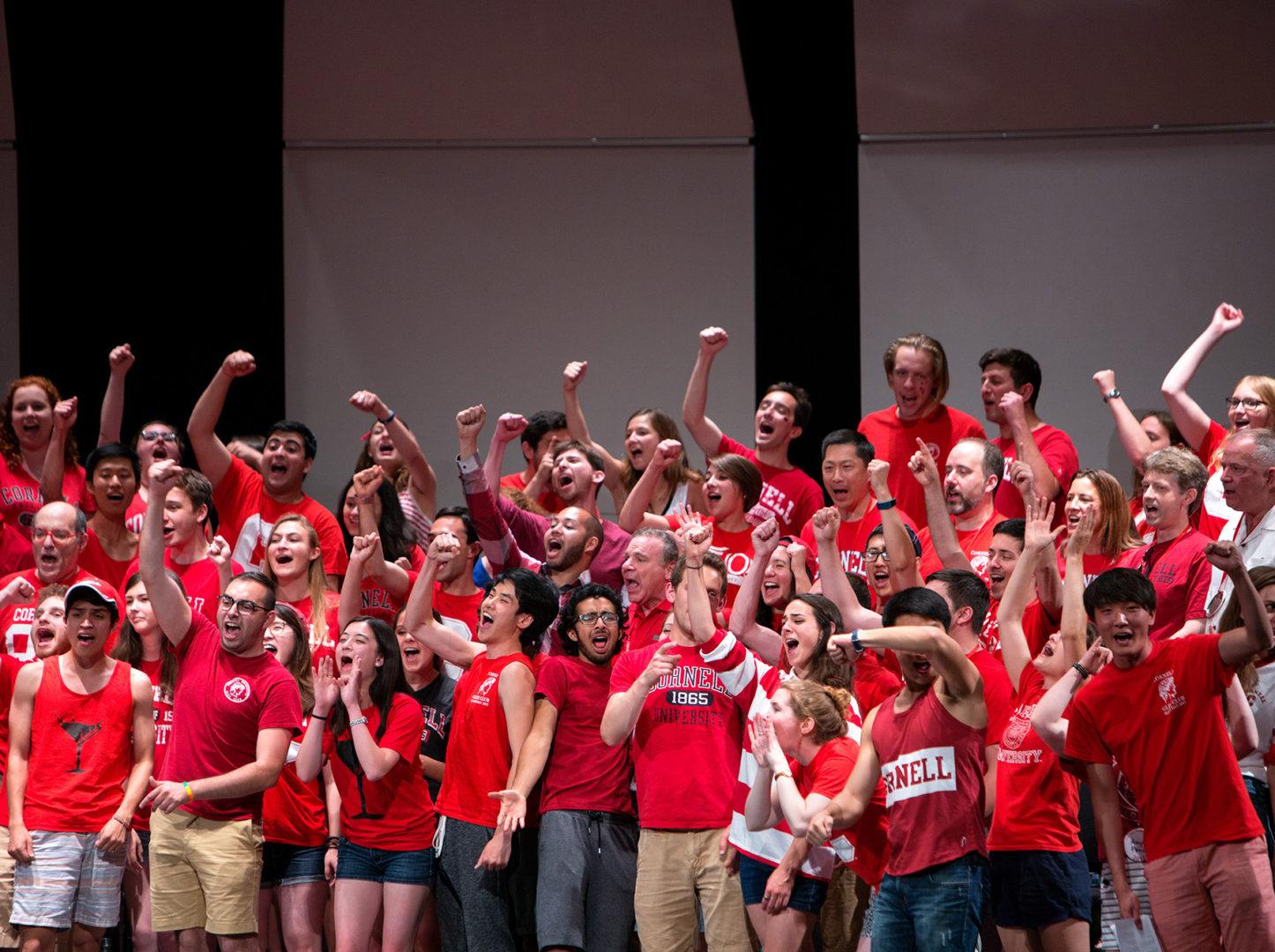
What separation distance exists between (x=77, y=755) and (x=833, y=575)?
2891mm

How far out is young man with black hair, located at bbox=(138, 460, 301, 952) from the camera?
17.9 feet

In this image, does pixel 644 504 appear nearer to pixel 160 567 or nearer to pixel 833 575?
pixel 833 575

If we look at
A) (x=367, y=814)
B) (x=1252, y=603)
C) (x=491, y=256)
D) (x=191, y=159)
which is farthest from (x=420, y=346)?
(x=1252, y=603)

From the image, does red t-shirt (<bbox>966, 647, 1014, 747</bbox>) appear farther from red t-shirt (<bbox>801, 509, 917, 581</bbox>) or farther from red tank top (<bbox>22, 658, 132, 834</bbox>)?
red tank top (<bbox>22, 658, 132, 834</bbox>)

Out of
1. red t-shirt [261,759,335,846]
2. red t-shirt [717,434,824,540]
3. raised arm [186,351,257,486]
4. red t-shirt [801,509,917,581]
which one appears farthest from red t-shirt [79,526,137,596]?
red t-shirt [801,509,917,581]

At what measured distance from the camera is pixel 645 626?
5.77 m

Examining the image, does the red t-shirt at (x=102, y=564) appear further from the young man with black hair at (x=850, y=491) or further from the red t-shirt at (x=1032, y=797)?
the red t-shirt at (x=1032, y=797)

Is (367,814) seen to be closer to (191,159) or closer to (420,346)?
(420,346)

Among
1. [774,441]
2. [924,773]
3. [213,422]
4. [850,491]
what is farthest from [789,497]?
[213,422]

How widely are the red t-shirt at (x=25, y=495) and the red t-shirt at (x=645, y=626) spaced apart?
9.76 feet

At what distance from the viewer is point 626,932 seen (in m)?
5.38

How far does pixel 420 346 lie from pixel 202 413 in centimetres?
225

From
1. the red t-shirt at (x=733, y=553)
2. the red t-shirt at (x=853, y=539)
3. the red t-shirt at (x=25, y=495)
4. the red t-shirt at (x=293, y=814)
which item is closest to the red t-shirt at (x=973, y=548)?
the red t-shirt at (x=853, y=539)

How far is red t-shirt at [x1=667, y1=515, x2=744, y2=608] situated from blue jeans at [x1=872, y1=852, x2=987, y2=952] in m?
1.88
